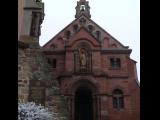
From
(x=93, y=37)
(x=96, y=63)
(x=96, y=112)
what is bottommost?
(x=96, y=112)

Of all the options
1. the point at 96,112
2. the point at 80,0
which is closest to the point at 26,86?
the point at 96,112

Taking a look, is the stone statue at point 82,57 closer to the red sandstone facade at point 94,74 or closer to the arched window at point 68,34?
the red sandstone facade at point 94,74

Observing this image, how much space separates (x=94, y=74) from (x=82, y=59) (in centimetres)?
174

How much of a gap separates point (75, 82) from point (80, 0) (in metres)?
11.7

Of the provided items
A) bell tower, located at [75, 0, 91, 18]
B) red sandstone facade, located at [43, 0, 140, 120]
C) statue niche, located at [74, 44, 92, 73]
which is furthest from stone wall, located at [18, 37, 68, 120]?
bell tower, located at [75, 0, 91, 18]

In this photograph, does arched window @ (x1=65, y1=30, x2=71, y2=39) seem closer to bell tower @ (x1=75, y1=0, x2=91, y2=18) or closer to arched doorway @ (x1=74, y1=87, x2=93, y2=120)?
bell tower @ (x1=75, y1=0, x2=91, y2=18)

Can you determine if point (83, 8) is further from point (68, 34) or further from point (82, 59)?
point (82, 59)

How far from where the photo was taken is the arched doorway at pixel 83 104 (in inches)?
1161

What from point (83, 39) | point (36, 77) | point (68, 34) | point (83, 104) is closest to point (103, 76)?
point (83, 104)

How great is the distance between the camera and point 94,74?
96.4 ft
